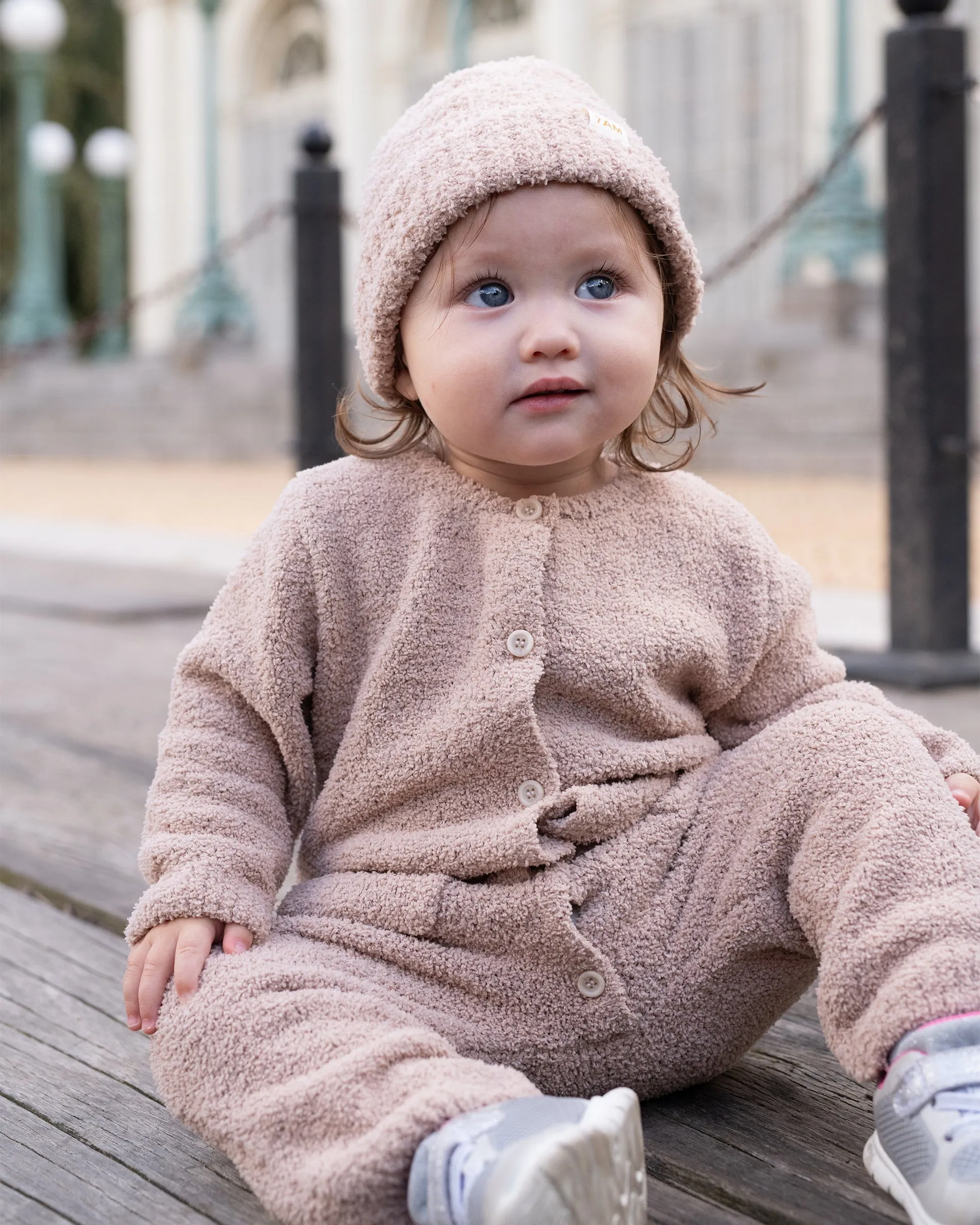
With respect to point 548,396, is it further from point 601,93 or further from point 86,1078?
point 601,93

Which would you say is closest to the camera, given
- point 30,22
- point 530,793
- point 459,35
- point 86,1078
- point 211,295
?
point 530,793

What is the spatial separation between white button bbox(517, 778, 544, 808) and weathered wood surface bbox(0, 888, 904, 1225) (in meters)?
0.28

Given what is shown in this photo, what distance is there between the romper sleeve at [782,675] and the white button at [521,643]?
21cm

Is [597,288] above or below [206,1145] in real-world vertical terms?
above

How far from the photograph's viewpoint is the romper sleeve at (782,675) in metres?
1.52

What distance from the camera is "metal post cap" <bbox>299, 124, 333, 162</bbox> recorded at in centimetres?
444

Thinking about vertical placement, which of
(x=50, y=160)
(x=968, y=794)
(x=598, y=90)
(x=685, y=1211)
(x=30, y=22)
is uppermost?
(x=30, y=22)

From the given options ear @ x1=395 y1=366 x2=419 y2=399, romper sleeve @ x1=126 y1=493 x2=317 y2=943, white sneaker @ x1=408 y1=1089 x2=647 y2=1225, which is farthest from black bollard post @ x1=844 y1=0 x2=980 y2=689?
white sneaker @ x1=408 y1=1089 x2=647 y2=1225

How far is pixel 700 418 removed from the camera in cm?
163

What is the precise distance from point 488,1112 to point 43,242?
17.9 meters

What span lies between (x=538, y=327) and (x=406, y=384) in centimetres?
23

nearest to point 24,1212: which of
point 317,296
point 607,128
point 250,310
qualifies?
point 607,128

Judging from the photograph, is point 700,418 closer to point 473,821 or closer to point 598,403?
point 598,403

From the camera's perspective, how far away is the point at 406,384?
1571 mm
